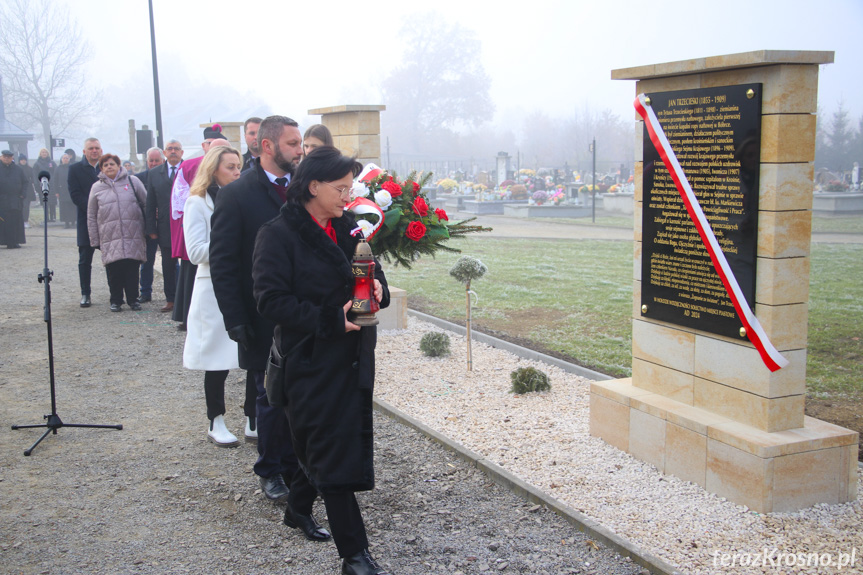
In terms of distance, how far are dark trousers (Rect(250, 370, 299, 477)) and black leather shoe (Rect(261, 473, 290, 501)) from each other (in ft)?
0.34

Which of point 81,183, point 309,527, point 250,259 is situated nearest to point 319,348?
point 309,527

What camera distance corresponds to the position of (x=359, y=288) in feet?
10.7

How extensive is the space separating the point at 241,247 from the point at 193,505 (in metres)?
1.49

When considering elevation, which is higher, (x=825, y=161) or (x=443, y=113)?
(x=443, y=113)

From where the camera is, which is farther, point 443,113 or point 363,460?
point 443,113

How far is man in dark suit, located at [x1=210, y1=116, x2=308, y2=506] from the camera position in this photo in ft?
13.7

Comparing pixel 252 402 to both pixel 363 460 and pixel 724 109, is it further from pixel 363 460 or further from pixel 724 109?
pixel 724 109

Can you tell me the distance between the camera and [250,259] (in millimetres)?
4289

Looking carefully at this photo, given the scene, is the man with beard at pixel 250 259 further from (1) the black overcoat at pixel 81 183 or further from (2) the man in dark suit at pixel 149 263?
(1) the black overcoat at pixel 81 183

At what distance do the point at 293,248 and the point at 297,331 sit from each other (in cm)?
36

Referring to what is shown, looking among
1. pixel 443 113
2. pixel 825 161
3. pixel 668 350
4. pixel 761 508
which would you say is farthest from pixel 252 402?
pixel 443 113

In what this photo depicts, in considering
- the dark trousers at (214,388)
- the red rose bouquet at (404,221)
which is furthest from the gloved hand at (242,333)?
the red rose bouquet at (404,221)

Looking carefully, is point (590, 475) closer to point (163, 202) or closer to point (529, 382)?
point (529, 382)

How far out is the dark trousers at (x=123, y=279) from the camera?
10318 millimetres
